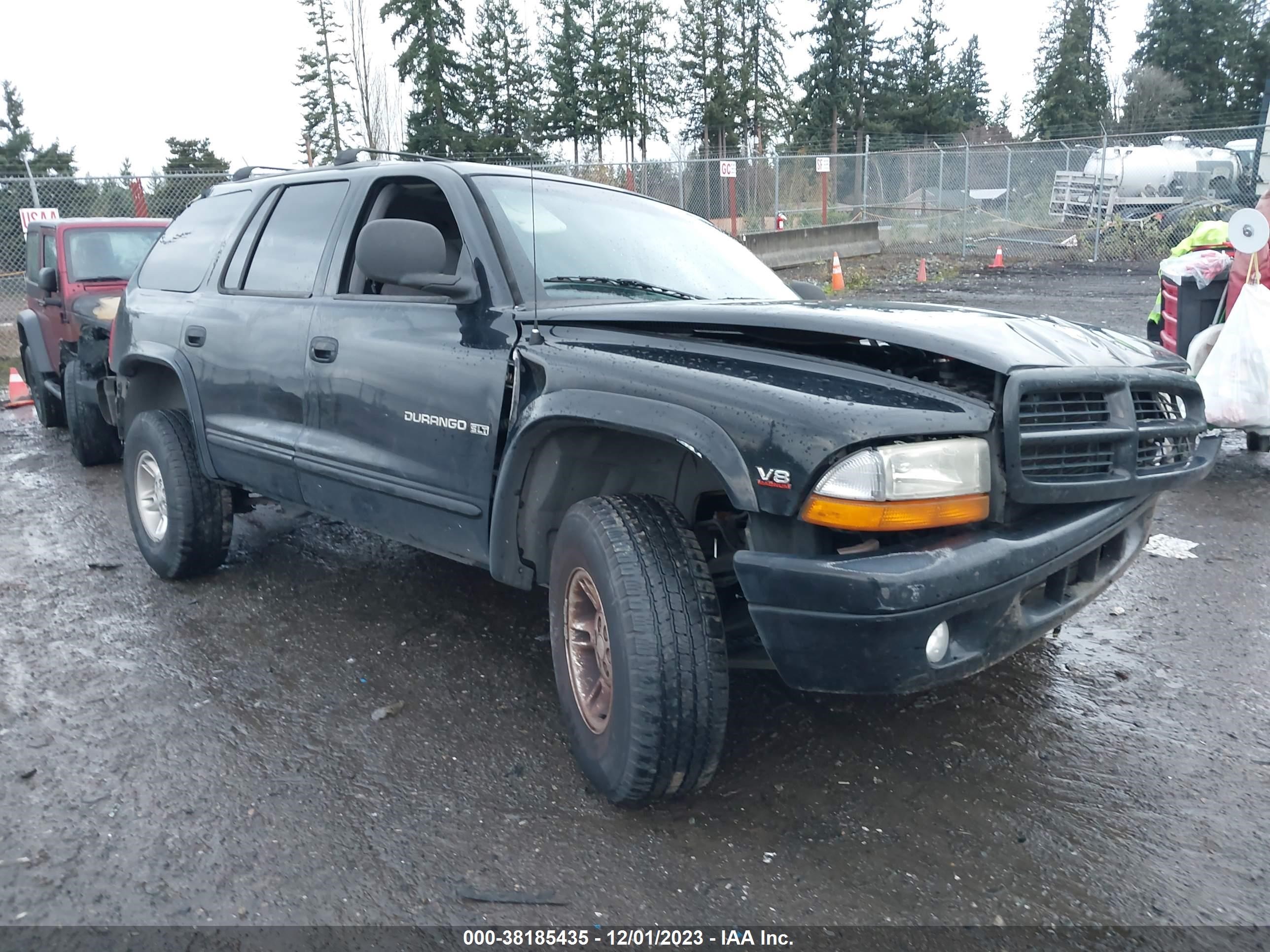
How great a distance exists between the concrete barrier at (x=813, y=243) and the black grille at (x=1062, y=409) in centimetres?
1466

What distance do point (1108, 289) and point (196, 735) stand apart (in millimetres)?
A: 16370

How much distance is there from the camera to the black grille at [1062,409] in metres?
2.33

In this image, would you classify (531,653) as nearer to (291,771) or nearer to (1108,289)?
(291,771)

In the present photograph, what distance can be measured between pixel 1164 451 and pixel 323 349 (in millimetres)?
2803

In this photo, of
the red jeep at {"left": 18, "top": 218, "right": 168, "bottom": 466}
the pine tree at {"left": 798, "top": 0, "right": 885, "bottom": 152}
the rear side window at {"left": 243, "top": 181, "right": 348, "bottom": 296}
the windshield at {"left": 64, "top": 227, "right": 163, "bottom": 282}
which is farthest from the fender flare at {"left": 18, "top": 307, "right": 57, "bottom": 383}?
the pine tree at {"left": 798, "top": 0, "right": 885, "bottom": 152}

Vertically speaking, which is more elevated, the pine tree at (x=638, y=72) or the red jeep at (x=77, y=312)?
the pine tree at (x=638, y=72)

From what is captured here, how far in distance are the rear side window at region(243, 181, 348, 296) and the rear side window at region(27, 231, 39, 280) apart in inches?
219

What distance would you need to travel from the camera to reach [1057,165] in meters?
24.9

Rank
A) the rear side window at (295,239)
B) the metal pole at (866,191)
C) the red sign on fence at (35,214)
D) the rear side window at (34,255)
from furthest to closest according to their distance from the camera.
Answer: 1. the metal pole at (866,191)
2. the red sign on fence at (35,214)
3. the rear side window at (34,255)
4. the rear side window at (295,239)

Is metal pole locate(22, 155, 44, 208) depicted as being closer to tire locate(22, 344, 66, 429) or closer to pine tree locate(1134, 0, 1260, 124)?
tire locate(22, 344, 66, 429)

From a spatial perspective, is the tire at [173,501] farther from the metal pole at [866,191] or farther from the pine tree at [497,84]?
the pine tree at [497,84]

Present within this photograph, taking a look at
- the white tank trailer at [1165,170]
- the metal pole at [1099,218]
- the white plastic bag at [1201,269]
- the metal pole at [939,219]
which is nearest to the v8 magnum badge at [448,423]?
the white plastic bag at [1201,269]

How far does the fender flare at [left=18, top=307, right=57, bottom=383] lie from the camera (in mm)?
8109

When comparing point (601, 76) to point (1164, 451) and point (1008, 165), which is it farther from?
point (1164, 451)
